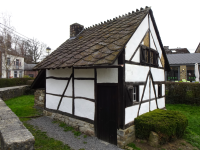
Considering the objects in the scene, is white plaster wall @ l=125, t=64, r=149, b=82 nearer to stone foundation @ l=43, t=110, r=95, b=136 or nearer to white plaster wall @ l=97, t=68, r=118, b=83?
white plaster wall @ l=97, t=68, r=118, b=83

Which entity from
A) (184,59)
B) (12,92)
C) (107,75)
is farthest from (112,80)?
(184,59)

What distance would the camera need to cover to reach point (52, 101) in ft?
25.0

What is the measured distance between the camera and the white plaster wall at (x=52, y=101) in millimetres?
7355

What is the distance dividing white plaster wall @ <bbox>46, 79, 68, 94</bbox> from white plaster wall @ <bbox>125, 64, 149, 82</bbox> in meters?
3.10

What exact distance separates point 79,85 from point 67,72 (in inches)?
43.1

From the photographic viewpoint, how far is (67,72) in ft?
22.2

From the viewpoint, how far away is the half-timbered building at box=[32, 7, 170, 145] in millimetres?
4973

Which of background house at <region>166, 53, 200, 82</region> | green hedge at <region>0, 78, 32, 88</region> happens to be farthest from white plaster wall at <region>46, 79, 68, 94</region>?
background house at <region>166, 53, 200, 82</region>

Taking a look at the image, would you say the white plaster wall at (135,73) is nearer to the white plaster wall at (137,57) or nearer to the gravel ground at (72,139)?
the white plaster wall at (137,57)

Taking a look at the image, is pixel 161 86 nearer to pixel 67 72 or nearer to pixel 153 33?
pixel 153 33

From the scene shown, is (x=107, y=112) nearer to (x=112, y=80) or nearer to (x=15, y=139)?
(x=112, y=80)

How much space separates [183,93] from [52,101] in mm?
9637

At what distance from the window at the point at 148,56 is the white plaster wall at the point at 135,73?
1.01ft

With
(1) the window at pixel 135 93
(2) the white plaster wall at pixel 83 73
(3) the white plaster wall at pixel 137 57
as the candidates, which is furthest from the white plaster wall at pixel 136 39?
(2) the white plaster wall at pixel 83 73
